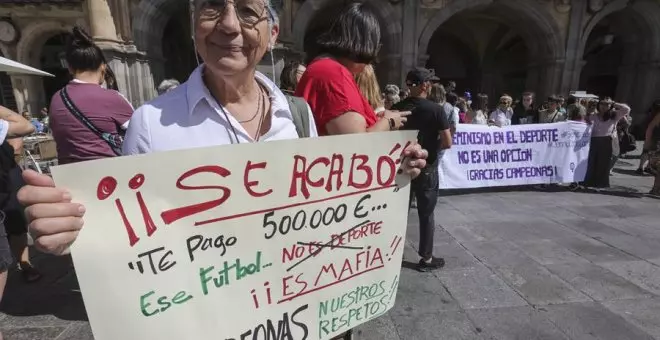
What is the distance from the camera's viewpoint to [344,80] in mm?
1678

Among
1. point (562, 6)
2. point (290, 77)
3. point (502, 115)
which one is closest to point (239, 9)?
point (290, 77)

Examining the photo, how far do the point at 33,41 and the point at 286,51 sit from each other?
361 inches

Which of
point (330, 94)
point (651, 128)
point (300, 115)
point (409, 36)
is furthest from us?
point (409, 36)

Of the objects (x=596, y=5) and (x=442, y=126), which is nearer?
(x=442, y=126)

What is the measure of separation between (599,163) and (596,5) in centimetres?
824

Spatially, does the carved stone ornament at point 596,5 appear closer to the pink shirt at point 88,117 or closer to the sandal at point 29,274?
the pink shirt at point 88,117

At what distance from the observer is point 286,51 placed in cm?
1015

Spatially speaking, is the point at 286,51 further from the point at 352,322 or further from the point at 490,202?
the point at 352,322

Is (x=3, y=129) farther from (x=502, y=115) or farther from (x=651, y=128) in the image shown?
(x=651, y=128)

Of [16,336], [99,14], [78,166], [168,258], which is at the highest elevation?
[99,14]

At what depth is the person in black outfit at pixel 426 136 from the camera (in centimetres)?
315

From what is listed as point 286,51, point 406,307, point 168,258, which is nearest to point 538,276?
point 406,307

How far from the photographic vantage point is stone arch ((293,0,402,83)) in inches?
417

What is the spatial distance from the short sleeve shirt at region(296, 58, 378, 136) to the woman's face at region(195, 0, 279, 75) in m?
0.60
